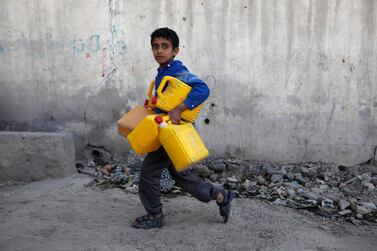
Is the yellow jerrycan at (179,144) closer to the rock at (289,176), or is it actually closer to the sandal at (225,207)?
the sandal at (225,207)

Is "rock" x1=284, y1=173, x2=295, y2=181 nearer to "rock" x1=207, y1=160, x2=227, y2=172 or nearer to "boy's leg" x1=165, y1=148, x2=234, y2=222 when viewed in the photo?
"rock" x1=207, y1=160, x2=227, y2=172

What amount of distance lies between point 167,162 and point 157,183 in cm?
18

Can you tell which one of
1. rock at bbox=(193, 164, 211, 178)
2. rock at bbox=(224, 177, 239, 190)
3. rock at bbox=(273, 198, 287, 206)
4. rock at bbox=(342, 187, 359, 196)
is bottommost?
rock at bbox=(342, 187, 359, 196)

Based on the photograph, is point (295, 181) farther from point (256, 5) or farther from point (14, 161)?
point (14, 161)

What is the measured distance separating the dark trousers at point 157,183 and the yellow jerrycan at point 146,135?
8.8 inches

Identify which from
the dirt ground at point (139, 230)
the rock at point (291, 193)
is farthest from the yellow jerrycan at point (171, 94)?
the rock at point (291, 193)

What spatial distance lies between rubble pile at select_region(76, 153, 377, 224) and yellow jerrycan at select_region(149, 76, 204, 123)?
1396 mm

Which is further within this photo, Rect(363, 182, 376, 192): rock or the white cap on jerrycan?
Rect(363, 182, 376, 192): rock

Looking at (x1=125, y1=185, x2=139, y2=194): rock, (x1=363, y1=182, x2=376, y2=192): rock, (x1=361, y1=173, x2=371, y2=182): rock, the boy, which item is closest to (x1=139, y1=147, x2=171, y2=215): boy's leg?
the boy

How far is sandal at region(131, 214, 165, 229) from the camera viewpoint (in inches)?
136

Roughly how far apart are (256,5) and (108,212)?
2840 mm

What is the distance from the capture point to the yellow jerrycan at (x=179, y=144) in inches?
117

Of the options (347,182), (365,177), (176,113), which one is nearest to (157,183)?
(176,113)

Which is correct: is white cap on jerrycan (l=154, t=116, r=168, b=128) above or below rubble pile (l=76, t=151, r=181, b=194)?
above
